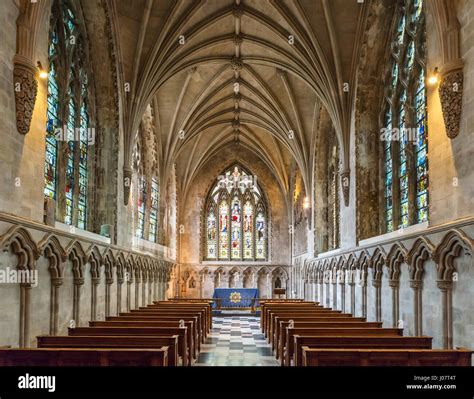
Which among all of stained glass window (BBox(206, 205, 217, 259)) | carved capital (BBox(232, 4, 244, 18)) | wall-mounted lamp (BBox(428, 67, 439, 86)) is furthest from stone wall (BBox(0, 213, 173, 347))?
stained glass window (BBox(206, 205, 217, 259))

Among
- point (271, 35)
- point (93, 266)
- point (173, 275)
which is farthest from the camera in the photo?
point (173, 275)

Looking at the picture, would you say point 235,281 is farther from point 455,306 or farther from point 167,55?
point 455,306

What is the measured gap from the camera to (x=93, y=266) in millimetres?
14414

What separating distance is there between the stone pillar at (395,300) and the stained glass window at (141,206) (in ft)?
40.8

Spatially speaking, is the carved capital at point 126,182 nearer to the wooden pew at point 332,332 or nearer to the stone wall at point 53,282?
the stone wall at point 53,282

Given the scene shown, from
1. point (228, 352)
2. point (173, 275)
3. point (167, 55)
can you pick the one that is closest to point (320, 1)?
point (167, 55)

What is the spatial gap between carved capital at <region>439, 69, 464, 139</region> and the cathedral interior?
0.02 m

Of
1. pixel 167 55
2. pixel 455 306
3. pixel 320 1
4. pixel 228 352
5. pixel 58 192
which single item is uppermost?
pixel 320 1

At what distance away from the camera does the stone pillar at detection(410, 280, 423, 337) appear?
11.3 m

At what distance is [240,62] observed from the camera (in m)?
21.8

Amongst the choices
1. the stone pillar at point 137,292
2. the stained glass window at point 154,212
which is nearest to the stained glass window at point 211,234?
the stained glass window at point 154,212

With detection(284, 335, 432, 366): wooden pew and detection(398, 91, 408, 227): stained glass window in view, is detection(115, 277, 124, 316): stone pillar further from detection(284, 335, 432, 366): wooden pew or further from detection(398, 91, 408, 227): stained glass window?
detection(284, 335, 432, 366): wooden pew

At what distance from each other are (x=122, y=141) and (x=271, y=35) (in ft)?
22.3

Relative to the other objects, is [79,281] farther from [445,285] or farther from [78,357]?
[445,285]
